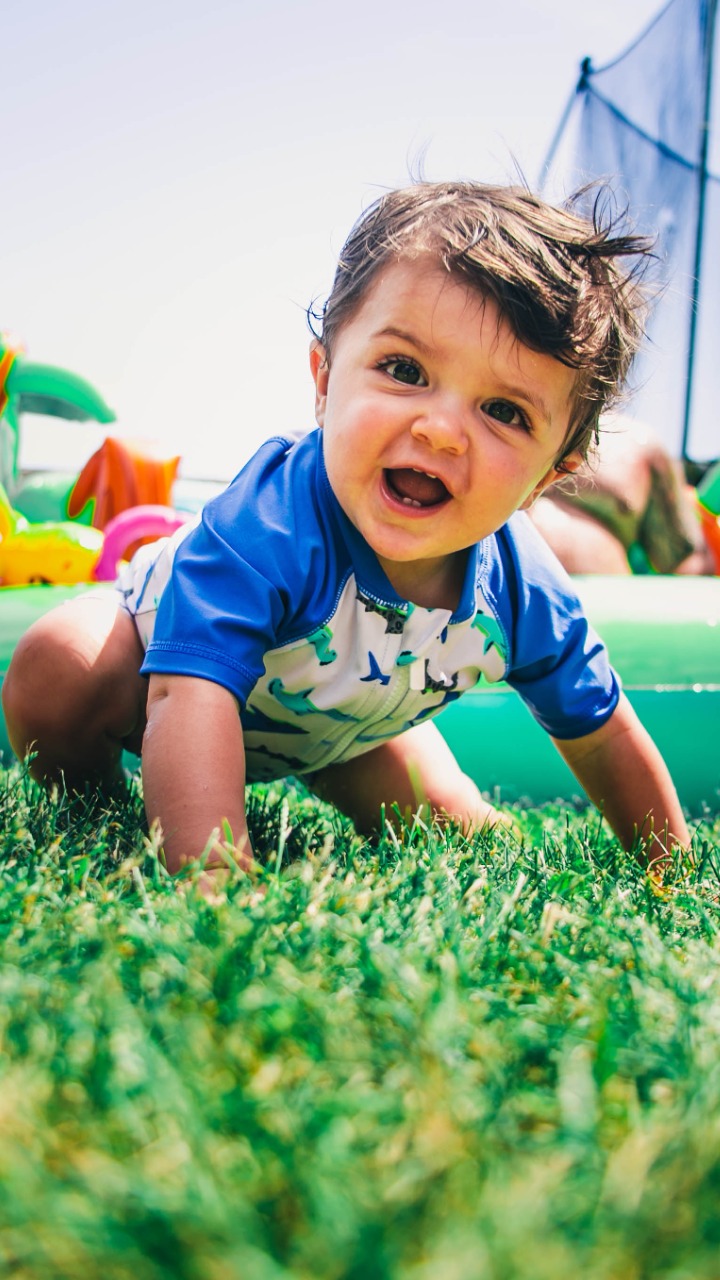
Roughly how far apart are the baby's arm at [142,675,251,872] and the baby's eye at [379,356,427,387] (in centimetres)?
46

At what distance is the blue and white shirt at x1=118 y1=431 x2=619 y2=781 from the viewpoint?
1329 mm

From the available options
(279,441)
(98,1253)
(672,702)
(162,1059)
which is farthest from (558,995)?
(672,702)

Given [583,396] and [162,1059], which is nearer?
[162,1059]

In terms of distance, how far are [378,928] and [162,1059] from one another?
331 millimetres

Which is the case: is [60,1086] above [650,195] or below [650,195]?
below

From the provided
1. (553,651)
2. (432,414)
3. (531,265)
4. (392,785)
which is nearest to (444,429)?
(432,414)

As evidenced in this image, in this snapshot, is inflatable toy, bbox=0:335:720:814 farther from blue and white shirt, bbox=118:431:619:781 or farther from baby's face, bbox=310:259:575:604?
baby's face, bbox=310:259:575:604

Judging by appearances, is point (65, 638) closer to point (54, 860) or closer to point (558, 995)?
point (54, 860)

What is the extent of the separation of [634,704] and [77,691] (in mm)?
1590

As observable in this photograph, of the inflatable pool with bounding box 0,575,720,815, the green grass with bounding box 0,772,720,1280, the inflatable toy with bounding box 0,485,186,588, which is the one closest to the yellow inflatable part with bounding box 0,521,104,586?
the inflatable toy with bounding box 0,485,186,588

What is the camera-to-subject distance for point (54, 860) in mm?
1168

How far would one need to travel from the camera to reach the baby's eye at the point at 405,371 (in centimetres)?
136

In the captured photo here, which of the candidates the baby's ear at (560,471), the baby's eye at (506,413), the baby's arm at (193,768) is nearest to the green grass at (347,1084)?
the baby's arm at (193,768)

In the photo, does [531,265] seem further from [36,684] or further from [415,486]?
[36,684]
